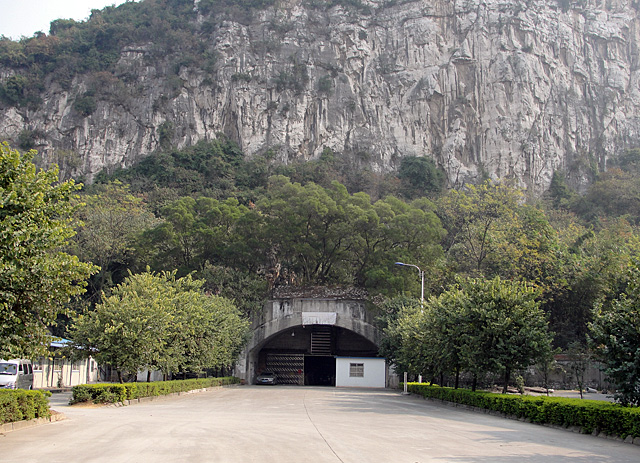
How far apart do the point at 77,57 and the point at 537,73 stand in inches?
2312

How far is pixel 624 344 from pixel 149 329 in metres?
15.8

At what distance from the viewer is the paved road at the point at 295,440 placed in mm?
9922

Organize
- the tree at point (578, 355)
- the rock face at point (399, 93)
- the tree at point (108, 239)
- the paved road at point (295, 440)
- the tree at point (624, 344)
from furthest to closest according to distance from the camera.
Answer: the rock face at point (399, 93) < the tree at point (108, 239) < the tree at point (578, 355) < the tree at point (624, 344) < the paved road at point (295, 440)

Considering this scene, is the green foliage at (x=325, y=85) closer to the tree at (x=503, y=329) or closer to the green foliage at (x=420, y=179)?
the green foliage at (x=420, y=179)

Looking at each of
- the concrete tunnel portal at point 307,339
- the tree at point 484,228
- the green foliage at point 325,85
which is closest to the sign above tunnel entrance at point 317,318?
the concrete tunnel portal at point 307,339

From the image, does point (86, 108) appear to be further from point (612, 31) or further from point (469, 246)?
point (612, 31)

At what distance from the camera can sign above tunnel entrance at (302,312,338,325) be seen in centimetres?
4391

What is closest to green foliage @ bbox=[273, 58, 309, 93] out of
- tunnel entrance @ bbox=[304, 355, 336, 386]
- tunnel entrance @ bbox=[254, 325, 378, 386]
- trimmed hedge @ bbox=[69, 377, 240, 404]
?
tunnel entrance @ bbox=[254, 325, 378, 386]

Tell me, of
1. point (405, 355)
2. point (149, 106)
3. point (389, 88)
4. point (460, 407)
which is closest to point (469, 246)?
point (405, 355)

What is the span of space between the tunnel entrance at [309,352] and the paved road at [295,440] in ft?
98.5

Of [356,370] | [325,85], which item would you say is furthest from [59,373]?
[325,85]

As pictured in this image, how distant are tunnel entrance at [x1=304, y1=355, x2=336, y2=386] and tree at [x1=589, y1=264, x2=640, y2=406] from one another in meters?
35.3

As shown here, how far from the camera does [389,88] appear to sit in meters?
84.6

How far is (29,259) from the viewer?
37.6 feet
